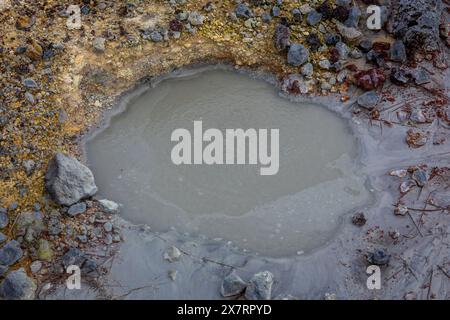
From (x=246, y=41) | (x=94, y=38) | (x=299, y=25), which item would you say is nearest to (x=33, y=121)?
(x=94, y=38)

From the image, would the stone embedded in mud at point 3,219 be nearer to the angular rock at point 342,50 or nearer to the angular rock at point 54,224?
the angular rock at point 54,224

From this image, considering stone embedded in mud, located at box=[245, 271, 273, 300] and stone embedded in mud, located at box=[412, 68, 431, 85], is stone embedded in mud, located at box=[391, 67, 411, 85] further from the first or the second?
stone embedded in mud, located at box=[245, 271, 273, 300]

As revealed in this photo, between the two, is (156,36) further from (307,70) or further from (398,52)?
(398,52)

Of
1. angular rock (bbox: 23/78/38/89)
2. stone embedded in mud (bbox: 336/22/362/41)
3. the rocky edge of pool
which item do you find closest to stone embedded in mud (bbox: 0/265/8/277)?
the rocky edge of pool

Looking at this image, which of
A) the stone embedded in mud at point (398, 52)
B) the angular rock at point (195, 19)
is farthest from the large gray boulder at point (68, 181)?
the stone embedded in mud at point (398, 52)

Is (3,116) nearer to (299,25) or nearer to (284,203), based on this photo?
(284,203)

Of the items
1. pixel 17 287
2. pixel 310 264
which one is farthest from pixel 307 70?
pixel 17 287
